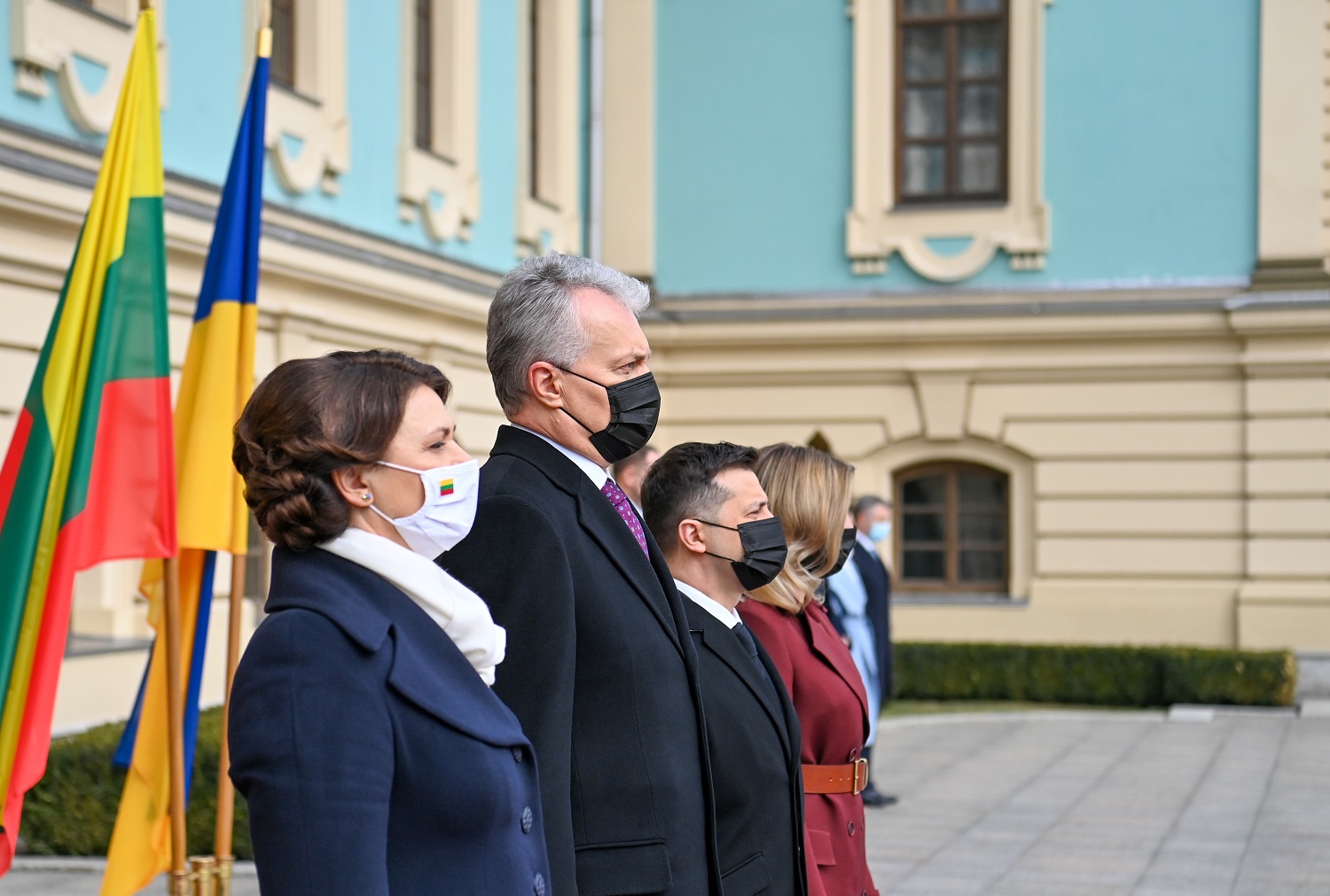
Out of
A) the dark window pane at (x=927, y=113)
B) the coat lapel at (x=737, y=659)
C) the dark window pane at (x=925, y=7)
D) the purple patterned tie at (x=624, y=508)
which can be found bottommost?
the coat lapel at (x=737, y=659)

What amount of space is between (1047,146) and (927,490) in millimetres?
3665

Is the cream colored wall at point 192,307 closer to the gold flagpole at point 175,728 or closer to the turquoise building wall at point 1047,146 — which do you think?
the gold flagpole at point 175,728

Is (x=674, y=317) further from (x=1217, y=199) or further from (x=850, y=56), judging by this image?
(x=1217, y=199)

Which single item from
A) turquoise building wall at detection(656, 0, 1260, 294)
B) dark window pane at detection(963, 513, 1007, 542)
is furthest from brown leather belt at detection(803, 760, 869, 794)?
dark window pane at detection(963, 513, 1007, 542)

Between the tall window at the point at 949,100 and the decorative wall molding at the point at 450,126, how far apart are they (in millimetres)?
5110

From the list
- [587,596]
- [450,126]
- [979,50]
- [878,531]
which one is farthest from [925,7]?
[587,596]

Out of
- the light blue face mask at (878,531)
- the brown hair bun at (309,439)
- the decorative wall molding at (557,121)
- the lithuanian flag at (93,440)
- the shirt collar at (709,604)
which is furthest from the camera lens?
the decorative wall molding at (557,121)

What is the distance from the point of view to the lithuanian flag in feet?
14.4

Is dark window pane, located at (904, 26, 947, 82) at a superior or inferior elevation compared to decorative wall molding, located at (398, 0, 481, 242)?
superior

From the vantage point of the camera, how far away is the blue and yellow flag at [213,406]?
5.00 m

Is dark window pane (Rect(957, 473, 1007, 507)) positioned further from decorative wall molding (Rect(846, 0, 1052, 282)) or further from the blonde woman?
the blonde woman

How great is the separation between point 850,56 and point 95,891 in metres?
12.6

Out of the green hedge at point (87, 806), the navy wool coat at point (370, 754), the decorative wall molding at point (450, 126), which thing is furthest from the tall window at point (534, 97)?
the navy wool coat at point (370, 754)

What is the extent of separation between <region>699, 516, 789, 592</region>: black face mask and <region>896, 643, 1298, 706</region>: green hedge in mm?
12270
